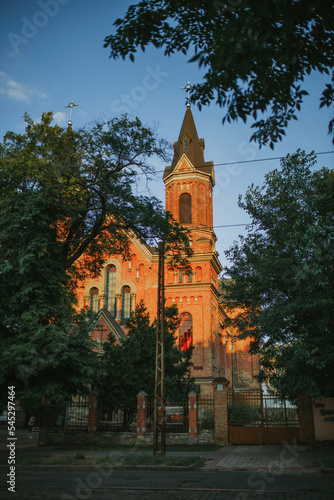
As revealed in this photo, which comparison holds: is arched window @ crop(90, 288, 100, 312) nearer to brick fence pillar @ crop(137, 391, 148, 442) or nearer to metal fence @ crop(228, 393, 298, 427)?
brick fence pillar @ crop(137, 391, 148, 442)

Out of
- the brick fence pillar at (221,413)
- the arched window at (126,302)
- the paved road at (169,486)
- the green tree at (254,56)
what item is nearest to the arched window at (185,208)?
the arched window at (126,302)

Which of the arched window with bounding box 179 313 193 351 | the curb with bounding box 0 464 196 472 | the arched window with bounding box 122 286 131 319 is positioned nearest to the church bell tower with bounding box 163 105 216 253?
the arched window with bounding box 179 313 193 351

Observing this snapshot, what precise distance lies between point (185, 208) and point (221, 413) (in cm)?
1810

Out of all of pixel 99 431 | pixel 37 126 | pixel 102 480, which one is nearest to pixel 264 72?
pixel 102 480

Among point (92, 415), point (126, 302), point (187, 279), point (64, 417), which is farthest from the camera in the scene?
point (126, 302)

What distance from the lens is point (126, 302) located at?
3347 cm

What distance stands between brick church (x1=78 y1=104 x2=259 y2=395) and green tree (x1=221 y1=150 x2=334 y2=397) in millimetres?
9174

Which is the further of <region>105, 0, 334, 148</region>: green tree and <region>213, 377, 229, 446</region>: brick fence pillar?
<region>213, 377, 229, 446</region>: brick fence pillar

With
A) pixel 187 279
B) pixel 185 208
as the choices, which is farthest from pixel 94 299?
pixel 185 208

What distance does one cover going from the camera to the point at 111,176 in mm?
18328

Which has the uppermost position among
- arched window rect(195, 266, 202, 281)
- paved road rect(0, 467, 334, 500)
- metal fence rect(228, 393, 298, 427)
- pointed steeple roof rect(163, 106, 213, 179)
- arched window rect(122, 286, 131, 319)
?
pointed steeple roof rect(163, 106, 213, 179)

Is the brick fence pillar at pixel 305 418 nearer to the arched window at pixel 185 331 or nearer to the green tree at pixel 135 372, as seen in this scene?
the green tree at pixel 135 372

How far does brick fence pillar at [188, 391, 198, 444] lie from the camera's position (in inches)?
784

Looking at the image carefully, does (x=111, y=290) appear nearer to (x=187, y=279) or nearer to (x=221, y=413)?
(x=187, y=279)
